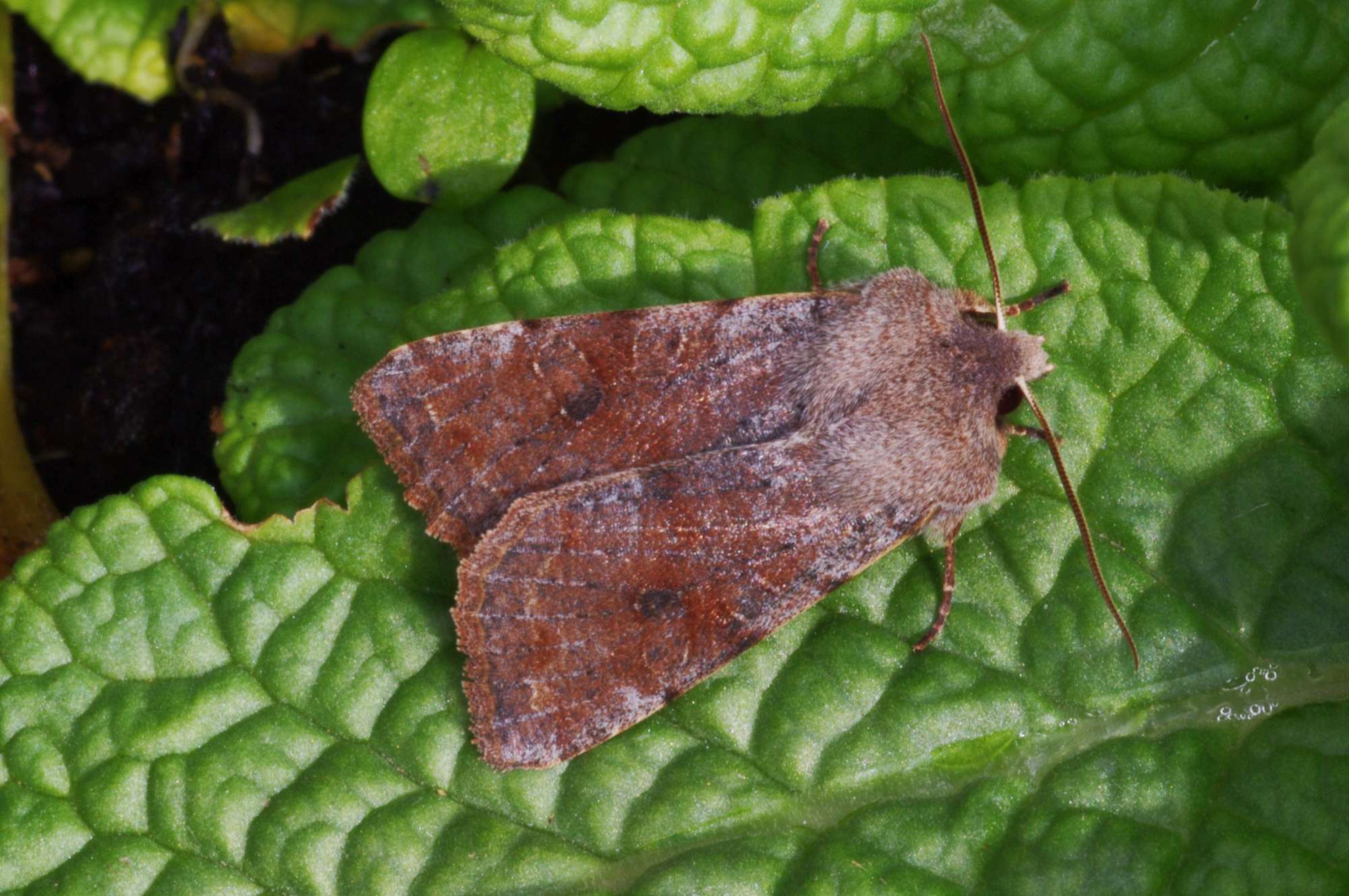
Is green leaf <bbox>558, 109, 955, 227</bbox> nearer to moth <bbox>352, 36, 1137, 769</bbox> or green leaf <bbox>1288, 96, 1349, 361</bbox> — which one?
moth <bbox>352, 36, 1137, 769</bbox>

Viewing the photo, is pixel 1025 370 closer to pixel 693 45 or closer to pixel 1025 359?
pixel 1025 359

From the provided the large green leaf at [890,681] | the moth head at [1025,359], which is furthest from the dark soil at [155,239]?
the moth head at [1025,359]

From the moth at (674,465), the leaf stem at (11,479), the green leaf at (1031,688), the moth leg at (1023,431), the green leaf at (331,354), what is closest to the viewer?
the green leaf at (1031,688)

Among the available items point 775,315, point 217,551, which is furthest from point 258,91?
point 775,315

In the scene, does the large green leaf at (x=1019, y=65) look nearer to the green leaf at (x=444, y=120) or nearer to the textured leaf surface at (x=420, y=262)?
the textured leaf surface at (x=420, y=262)

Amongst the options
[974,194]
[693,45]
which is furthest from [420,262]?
[974,194]

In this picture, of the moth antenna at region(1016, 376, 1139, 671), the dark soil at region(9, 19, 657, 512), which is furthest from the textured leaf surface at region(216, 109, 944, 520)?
the moth antenna at region(1016, 376, 1139, 671)

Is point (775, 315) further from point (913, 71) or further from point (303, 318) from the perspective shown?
point (303, 318)
